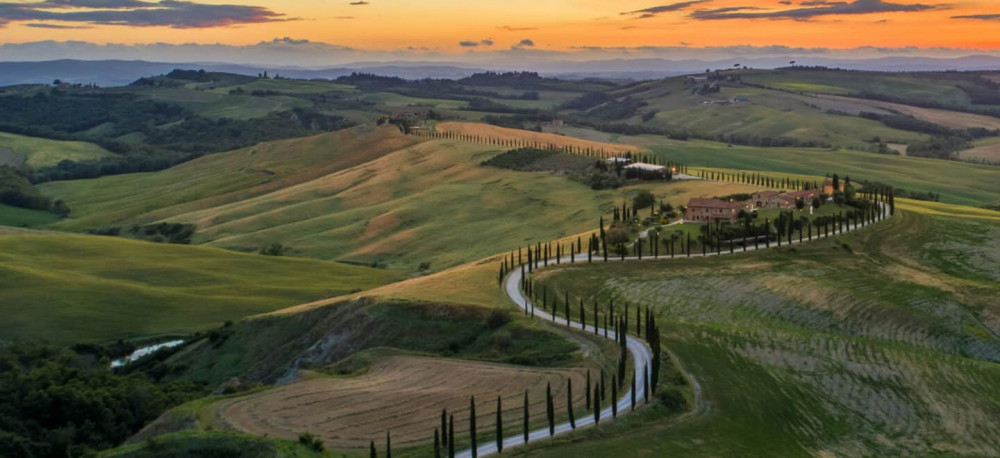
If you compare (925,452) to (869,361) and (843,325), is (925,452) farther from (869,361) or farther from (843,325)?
(843,325)

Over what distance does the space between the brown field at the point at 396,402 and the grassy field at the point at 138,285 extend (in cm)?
5225

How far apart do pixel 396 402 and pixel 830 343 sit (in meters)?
38.7

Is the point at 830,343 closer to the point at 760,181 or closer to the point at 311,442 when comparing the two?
the point at 311,442

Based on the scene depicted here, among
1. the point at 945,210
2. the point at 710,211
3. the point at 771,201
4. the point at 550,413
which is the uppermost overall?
the point at 771,201

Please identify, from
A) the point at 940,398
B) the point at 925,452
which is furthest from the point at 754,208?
the point at 925,452

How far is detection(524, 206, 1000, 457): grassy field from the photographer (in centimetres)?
6109

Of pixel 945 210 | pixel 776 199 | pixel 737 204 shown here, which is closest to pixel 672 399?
pixel 737 204

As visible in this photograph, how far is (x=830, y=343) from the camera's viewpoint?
8019 cm

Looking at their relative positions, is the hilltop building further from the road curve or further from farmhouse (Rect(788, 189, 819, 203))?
the road curve

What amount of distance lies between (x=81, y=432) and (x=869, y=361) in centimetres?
5921

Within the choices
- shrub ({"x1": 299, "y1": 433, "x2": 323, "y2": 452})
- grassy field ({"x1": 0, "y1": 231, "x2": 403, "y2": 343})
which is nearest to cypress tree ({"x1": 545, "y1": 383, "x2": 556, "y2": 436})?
shrub ({"x1": 299, "y1": 433, "x2": 323, "y2": 452})

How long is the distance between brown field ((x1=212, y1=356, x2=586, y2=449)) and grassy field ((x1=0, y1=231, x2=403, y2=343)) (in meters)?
52.2

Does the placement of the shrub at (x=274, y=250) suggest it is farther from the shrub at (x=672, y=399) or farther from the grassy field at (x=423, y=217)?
the shrub at (x=672, y=399)

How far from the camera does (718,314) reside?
294 ft
